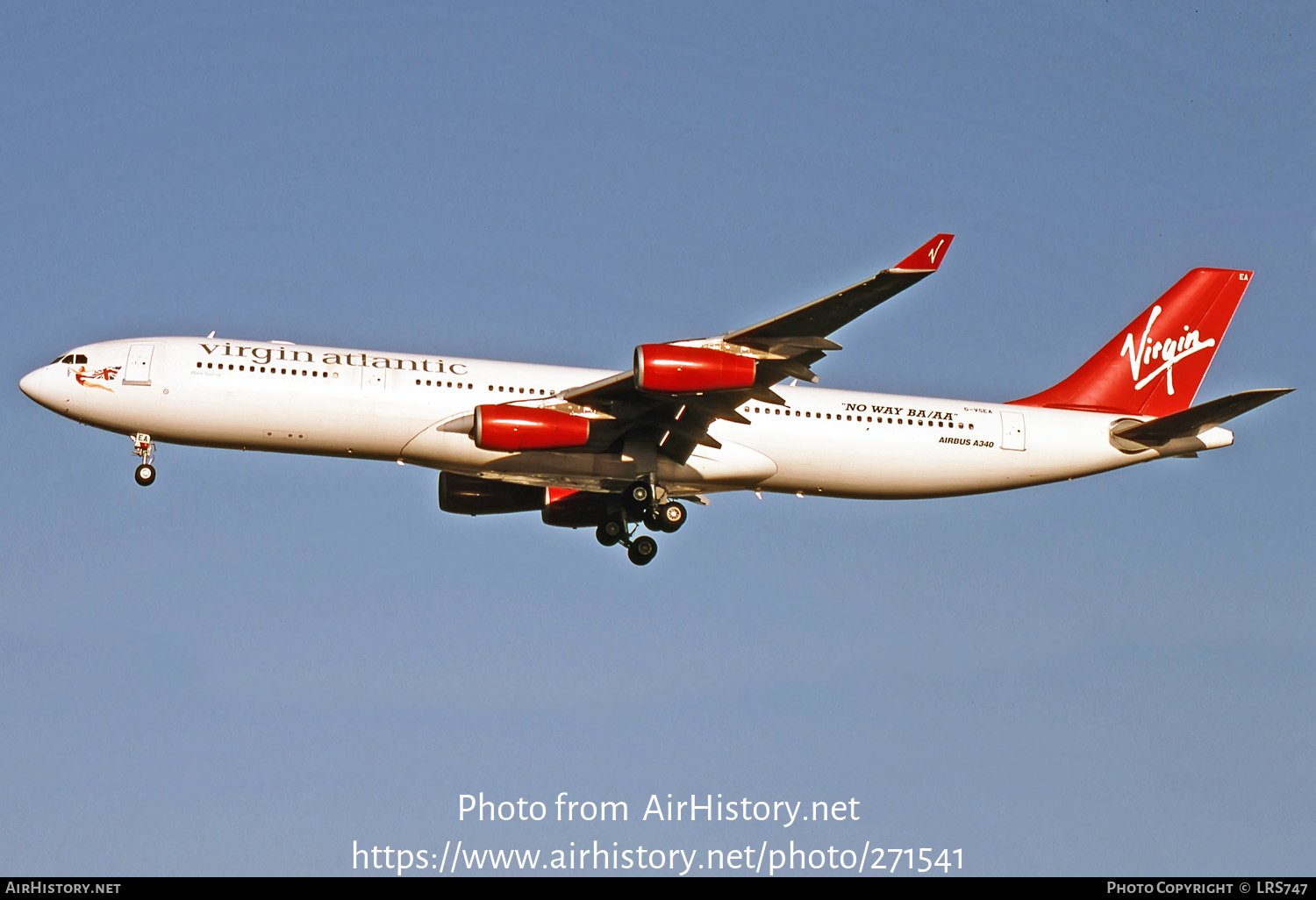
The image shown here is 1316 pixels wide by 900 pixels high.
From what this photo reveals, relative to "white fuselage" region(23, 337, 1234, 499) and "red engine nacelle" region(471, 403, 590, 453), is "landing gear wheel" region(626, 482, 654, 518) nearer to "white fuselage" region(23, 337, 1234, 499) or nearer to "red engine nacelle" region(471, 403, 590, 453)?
"white fuselage" region(23, 337, 1234, 499)

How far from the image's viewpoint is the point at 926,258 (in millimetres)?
33344

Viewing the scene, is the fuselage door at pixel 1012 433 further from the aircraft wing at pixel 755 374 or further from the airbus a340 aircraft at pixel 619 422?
the aircraft wing at pixel 755 374

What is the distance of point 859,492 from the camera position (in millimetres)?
42688

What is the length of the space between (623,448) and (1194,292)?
19.6m

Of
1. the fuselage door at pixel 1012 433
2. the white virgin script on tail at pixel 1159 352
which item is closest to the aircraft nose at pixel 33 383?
the fuselage door at pixel 1012 433

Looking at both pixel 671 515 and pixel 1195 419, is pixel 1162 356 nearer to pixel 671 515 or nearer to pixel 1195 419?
pixel 1195 419

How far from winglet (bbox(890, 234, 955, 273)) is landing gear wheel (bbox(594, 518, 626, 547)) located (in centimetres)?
1319

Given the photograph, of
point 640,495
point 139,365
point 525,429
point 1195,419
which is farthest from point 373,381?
point 1195,419

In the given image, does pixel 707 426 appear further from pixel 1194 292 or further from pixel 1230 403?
pixel 1194 292

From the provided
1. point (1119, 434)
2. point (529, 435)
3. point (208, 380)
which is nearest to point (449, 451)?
point (529, 435)

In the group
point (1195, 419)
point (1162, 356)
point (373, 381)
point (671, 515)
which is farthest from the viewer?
point (1162, 356)

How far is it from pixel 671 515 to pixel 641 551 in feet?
5.19

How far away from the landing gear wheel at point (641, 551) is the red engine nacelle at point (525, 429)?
16.8 ft

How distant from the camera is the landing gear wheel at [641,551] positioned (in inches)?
1692
